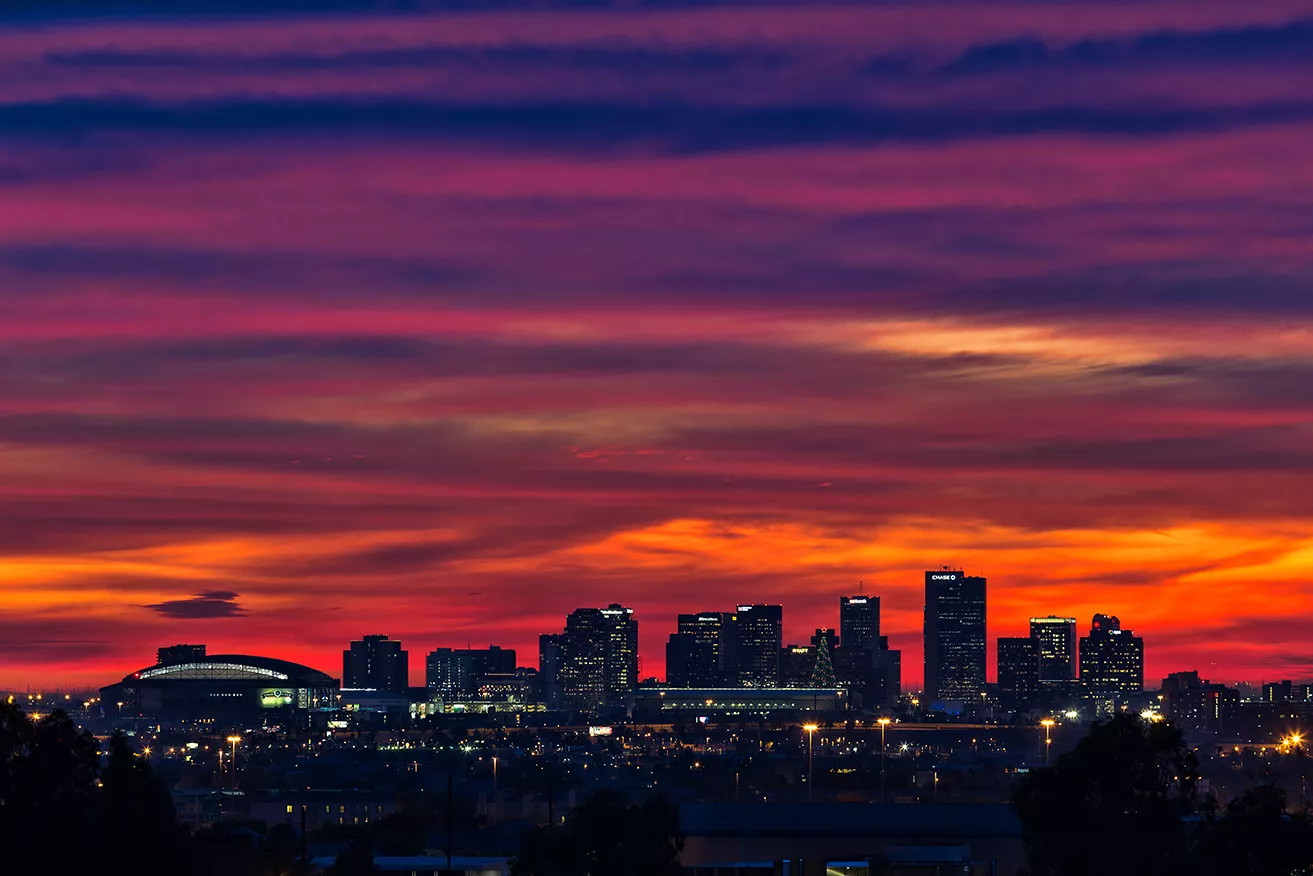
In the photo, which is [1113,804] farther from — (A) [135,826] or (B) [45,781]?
(B) [45,781]

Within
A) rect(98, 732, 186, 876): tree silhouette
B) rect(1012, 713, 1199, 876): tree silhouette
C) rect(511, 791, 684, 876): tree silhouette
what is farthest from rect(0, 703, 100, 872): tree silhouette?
rect(1012, 713, 1199, 876): tree silhouette

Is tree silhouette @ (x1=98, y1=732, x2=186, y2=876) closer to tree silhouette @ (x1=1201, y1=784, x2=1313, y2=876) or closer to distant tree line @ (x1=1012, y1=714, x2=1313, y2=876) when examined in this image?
tree silhouette @ (x1=1201, y1=784, x2=1313, y2=876)

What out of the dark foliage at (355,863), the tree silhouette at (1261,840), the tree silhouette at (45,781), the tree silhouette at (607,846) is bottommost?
the dark foliage at (355,863)

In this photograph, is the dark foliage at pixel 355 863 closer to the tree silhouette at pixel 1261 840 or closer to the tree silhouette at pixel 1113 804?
the tree silhouette at pixel 1113 804

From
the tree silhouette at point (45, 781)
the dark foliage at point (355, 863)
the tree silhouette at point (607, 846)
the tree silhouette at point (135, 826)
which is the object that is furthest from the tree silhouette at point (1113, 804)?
the dark foliage at point (355, 863)

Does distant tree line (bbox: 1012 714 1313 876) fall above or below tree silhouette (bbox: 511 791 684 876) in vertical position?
above

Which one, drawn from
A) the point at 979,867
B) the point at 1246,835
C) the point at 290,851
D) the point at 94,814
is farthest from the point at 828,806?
the point at 94,814
